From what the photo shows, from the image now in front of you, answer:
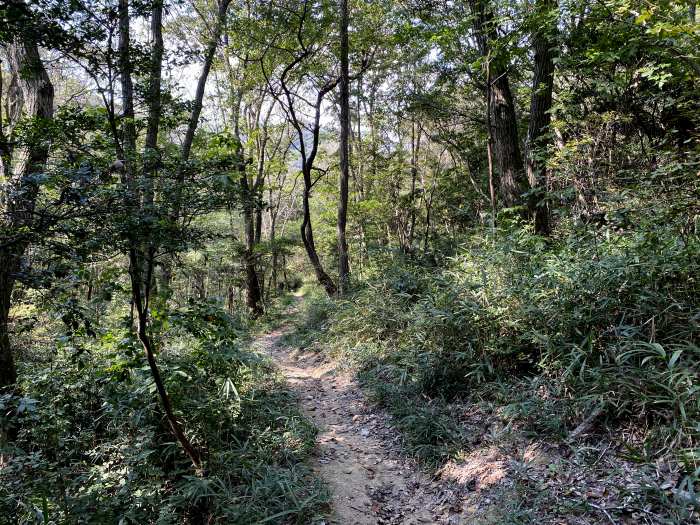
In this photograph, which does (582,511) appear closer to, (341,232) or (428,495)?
(428,495)

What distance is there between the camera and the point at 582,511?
2.66 metres

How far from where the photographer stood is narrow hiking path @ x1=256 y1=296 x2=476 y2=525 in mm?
3504

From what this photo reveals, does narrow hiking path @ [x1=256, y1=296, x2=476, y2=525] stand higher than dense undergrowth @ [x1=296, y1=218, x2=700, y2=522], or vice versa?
dense undergrowth @ [x1=296, y1=218, x2=700, y2=522]

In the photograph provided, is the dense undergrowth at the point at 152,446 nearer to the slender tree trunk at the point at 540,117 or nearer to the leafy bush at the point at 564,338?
the leafy bush at the point at 564,338

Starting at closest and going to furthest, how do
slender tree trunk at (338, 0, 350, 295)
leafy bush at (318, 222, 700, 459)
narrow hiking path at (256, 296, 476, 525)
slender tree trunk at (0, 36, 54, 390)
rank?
1. slender tree trunk at (0, 36, 54, 390)
2. leafy bush at (318, 222, 700, 459)
3. narrow hiking path at (256, 296, 476, 525)
4. slender tree trunk at (338, 0, 350, 295)

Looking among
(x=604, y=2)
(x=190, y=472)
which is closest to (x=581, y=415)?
(x=190, y=472)

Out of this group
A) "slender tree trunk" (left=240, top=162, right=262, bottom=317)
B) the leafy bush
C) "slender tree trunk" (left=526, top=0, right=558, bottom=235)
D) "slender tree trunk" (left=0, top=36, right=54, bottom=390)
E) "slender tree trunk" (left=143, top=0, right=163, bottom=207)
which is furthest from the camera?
"slender tree trunk" (left=240, top=162, right=262, bottom=317)

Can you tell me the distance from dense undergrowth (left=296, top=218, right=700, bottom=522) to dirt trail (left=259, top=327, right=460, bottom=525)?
0.28m

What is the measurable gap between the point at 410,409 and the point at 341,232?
6.65 m

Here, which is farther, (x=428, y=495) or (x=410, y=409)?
(x=410, y=409)

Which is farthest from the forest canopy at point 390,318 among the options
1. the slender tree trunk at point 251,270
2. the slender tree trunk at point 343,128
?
the slender tree trunk at point 251,270

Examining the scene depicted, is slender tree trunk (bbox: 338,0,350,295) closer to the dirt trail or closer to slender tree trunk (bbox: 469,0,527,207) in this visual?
slender tree trunk (bbox: 469,0,527,207)

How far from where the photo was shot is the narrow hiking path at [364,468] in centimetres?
350

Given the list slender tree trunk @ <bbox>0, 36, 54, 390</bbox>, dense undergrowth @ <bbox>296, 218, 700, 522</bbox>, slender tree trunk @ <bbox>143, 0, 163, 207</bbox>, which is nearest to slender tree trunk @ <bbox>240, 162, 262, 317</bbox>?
slender tree trunk @ <bbox>0, 36, 54, 390</bbox>
